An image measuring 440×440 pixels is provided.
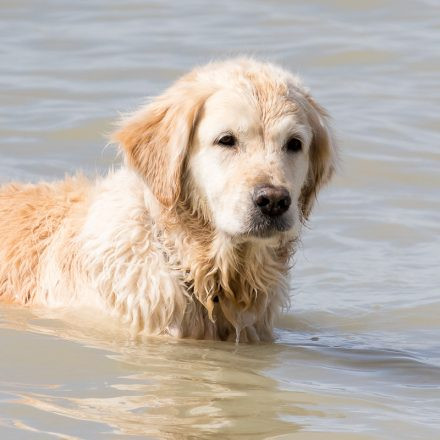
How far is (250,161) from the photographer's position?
571cm

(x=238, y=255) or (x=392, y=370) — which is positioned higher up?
(x=238, y=255)

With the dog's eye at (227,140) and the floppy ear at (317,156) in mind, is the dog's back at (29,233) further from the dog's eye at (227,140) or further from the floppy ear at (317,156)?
the floppy ear at (317,156)

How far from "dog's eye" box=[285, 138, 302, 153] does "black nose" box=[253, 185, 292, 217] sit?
36cm

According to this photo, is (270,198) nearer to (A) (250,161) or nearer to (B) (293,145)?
(A) (250,161)

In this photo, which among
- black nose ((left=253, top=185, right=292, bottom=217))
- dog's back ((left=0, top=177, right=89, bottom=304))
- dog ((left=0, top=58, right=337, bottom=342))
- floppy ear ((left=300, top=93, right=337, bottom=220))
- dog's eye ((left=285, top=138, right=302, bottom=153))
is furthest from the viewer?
dog's back ((left=0, top=177, right=89, bottom=304))

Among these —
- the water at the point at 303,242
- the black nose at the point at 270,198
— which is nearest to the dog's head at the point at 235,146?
the black nose at the point at 270,198

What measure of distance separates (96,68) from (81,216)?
246 inches

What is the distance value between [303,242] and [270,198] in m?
2.75

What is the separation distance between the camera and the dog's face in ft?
18.4

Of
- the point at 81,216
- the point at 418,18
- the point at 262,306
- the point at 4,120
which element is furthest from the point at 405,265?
the point at 418,18

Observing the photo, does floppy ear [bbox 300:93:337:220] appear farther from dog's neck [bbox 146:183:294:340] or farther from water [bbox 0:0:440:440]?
water [bbox 0:0:440:440]

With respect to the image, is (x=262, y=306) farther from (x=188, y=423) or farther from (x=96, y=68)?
(x=96, y=68)

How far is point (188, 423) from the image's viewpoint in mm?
4840

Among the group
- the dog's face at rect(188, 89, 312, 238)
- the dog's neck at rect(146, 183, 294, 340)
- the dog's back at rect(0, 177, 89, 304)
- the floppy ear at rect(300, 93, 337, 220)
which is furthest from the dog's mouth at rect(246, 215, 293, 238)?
the dog's back at rect(0, 177, 89, 304)
